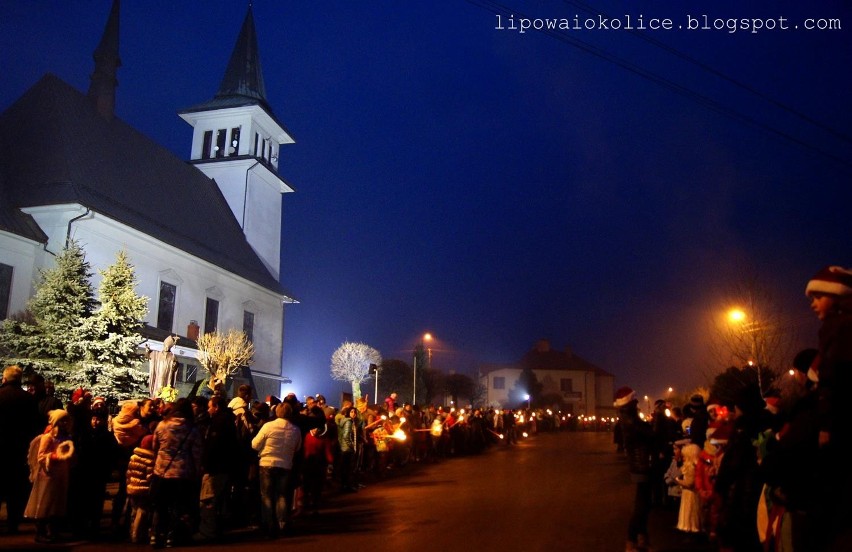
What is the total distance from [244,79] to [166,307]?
90.3 ft

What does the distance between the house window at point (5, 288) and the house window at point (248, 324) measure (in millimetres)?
18714

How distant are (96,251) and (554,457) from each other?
23824 mm

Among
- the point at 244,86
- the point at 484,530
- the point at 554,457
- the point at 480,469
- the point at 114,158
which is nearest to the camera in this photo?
the point at 484,530

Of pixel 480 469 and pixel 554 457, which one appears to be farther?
pixel 554 457

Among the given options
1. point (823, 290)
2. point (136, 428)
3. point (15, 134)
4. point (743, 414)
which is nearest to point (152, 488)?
point (136, 428)

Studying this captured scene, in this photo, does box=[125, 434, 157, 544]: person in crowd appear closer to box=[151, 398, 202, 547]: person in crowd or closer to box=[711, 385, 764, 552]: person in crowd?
box=[151, 398, 202, 547]: person in crowd

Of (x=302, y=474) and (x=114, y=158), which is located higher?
(x=114, y=158)

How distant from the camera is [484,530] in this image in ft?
34.0

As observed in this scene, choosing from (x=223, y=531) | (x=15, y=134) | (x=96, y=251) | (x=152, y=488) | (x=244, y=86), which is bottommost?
(x=223, y=531)

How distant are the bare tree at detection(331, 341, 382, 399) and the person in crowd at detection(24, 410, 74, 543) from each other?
143 feet

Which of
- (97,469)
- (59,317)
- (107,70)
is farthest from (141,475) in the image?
(107,70)

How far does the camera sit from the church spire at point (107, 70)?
144 ft

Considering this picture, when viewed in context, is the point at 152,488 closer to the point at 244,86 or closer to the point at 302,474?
the point at 302,474

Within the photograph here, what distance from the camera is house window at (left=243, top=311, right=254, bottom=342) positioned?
158ft
